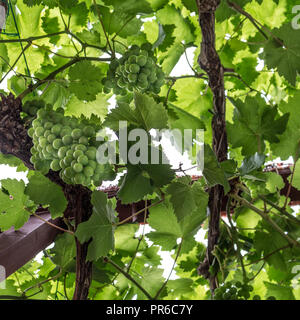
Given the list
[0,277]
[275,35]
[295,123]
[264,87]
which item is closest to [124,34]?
[275,35]

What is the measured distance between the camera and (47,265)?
1.43 m

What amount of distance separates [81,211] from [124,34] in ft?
1.56

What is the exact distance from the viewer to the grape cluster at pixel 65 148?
0.71 meters

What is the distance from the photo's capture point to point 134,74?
830mm

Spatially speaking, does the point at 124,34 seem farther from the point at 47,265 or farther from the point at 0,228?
the point at 47,265

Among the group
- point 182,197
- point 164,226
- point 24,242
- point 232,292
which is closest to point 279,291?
point 232,292

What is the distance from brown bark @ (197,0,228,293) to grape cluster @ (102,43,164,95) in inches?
6.9

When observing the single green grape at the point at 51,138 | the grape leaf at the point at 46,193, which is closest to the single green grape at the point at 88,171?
the single green grape at the point at 51,138

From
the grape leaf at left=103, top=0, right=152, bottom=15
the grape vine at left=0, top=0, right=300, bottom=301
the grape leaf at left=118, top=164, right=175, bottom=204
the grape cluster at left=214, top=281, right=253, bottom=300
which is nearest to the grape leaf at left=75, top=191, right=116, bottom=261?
the grape vine at left=0, top=0, right=300, bottom=301

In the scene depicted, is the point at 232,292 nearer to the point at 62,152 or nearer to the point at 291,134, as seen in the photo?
the point at 291,134

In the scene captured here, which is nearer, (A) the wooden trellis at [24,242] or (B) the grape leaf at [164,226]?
(A) the wooden trellis at [24,242]

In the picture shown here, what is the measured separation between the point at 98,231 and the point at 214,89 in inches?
19.9

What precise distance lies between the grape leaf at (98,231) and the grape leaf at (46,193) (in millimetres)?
95

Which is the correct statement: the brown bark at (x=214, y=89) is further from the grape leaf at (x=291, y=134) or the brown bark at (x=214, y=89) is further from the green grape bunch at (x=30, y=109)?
the green grape bunch at (x=30, y=109)
